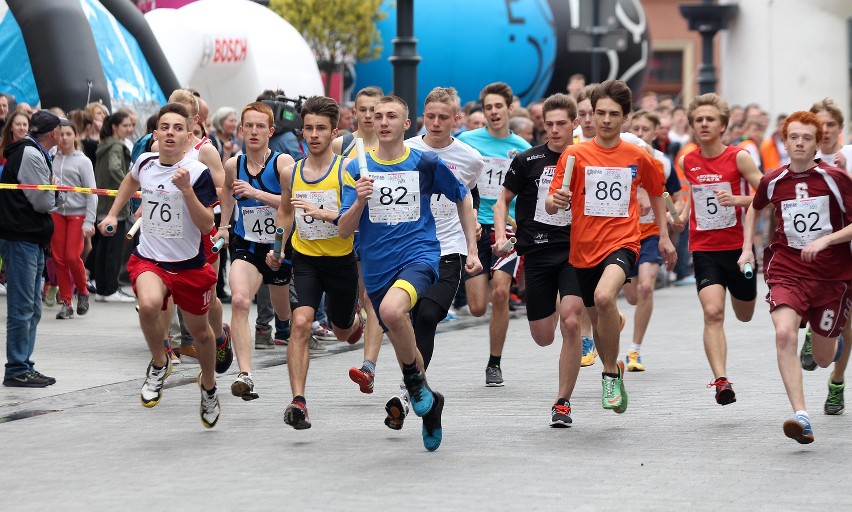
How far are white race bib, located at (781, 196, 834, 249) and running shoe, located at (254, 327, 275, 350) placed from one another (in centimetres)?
522

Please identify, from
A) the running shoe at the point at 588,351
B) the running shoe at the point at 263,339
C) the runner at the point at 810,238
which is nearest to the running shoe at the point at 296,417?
the runner at the point at 810,238

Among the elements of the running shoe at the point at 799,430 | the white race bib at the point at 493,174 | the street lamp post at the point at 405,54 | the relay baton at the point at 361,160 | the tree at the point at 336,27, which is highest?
the tree at the point at 336,27

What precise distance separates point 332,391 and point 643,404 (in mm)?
1973

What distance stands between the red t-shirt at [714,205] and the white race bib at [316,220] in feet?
7.63

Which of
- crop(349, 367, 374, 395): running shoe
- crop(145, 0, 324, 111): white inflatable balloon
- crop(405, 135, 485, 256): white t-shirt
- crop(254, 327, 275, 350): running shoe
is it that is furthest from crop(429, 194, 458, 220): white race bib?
crop(145, 0, 324, 111): white inflatable balloon

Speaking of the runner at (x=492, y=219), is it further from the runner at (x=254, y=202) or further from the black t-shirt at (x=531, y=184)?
the runner at (x=254, y=202)

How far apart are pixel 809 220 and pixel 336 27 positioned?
21.0 meters

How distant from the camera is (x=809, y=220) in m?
8.43

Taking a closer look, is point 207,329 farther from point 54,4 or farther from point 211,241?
point 54,4

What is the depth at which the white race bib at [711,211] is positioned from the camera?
9.80 metres

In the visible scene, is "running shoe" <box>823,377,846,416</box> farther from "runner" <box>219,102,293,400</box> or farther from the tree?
the tree

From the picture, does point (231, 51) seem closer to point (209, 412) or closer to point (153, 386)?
point (153, 386)

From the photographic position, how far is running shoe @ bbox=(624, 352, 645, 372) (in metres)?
11.3

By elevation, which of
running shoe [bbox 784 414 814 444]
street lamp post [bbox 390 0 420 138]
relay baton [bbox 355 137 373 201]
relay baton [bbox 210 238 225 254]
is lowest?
running shoe [bbox 784 414 814 444]
